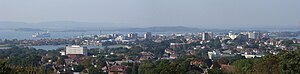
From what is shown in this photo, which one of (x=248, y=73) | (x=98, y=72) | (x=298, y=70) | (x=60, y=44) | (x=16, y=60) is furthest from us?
(x=60, y=44)

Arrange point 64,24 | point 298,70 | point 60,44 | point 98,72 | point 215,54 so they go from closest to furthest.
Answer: point 298,70 → point 98,72 → point 215,54 → point 60,44 → point 64,24

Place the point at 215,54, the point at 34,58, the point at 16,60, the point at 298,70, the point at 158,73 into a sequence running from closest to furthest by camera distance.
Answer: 1. the point at 298,70
2. the point at 158,73
3. the point at 16,60
4. the point at 34,58
5. the point at 215,54

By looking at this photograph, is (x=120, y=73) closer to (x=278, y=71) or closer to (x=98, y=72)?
(x=98, y=72)

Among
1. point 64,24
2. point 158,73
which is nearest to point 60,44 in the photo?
point 158,73

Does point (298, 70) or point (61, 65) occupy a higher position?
point (298, 70)

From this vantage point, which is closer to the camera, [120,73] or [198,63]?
[120,73]

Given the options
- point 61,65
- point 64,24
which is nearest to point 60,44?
point 61,65

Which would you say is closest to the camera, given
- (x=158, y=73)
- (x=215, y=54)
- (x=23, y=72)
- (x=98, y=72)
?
(x=23, y=72)

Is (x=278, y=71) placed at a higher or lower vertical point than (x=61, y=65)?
higher

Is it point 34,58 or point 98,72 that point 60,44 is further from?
point 98,72
